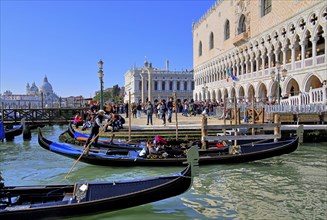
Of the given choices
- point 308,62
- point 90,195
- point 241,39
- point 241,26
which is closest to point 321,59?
point 308,62

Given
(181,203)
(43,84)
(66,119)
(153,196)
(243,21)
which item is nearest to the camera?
(153,196)

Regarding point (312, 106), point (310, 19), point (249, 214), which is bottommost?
point (249, 214)

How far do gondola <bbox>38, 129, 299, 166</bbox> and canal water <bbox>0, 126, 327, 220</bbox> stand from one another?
0.66ft

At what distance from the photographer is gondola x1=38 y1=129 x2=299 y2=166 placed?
8383 millimetres

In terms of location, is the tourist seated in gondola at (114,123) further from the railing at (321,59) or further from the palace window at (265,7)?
the palace window at (265,7)

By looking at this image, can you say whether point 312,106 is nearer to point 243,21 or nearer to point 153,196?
point 153,196

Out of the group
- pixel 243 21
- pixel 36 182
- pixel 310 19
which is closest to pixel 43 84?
pixel 243 21

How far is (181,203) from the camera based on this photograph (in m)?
5.94

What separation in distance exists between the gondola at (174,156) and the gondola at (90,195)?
327 centimetres

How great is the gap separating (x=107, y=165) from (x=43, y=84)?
10827cm

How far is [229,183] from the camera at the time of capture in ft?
23.9

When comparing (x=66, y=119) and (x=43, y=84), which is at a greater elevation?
(x=43, y=84)

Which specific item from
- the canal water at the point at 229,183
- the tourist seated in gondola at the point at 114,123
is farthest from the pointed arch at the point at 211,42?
the canal water at the point at 229,183

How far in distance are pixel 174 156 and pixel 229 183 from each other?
1.85 metres
